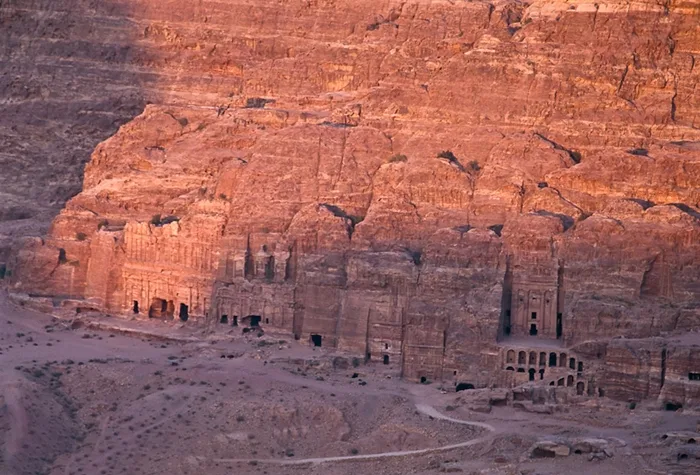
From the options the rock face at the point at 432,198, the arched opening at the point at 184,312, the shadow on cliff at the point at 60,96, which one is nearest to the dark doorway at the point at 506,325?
the rock face at the point at 432,198

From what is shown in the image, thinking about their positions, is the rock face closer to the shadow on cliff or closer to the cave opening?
the cave opening

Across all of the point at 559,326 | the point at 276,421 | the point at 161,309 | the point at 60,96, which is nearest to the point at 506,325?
the point at 559,326

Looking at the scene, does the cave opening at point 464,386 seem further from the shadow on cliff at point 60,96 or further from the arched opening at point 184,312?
the shadow on cliff at point 60,96

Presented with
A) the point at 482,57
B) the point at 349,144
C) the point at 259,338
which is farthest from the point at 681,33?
the point at 259,338

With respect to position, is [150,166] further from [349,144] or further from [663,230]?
[663,230]

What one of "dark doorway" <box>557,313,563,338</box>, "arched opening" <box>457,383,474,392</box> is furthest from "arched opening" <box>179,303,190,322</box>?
"dark doorway" <box>557,313,563,338</box>
